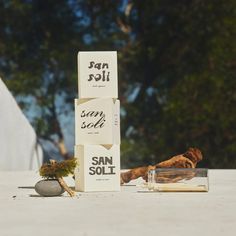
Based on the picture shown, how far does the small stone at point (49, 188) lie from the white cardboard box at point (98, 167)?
0.34 metres

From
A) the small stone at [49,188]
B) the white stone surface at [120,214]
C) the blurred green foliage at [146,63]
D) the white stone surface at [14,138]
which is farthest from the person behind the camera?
the blurred green foliage at [146,63]

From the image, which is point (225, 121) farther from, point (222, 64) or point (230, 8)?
point (230, 8)

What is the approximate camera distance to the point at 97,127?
4137 mm

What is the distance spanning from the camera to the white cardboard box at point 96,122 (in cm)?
414

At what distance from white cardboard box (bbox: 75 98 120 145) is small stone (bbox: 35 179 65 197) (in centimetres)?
43

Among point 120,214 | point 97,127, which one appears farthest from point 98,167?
point 120,214

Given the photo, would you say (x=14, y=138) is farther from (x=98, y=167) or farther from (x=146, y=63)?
(x=98, y=167)

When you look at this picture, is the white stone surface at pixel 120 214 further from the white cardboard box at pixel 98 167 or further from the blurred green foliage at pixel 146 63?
the blurred green foliage at pixel 146 63

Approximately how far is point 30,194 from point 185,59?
29.7ft

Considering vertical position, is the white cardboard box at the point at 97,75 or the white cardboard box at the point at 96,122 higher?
the white cardboard box at the point at 97,75

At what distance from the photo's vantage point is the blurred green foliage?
1188 centimetres

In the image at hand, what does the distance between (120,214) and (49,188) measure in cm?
106

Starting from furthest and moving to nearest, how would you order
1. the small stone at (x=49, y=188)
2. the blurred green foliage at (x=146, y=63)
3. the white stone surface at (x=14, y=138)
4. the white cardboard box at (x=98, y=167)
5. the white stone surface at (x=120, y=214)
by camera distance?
the blurred green foliage at (x=146, y=63) → the white stone surface at (x=14, y=138) → the white cardboard box at (x=98, y=167) → the small stone at (x=49, y=188) → the white stone surface at (x=120, y=214)

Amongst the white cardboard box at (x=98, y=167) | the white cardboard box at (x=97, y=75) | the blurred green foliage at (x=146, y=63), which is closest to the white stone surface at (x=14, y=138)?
the blurred green foliage at (x=146, y=63)
